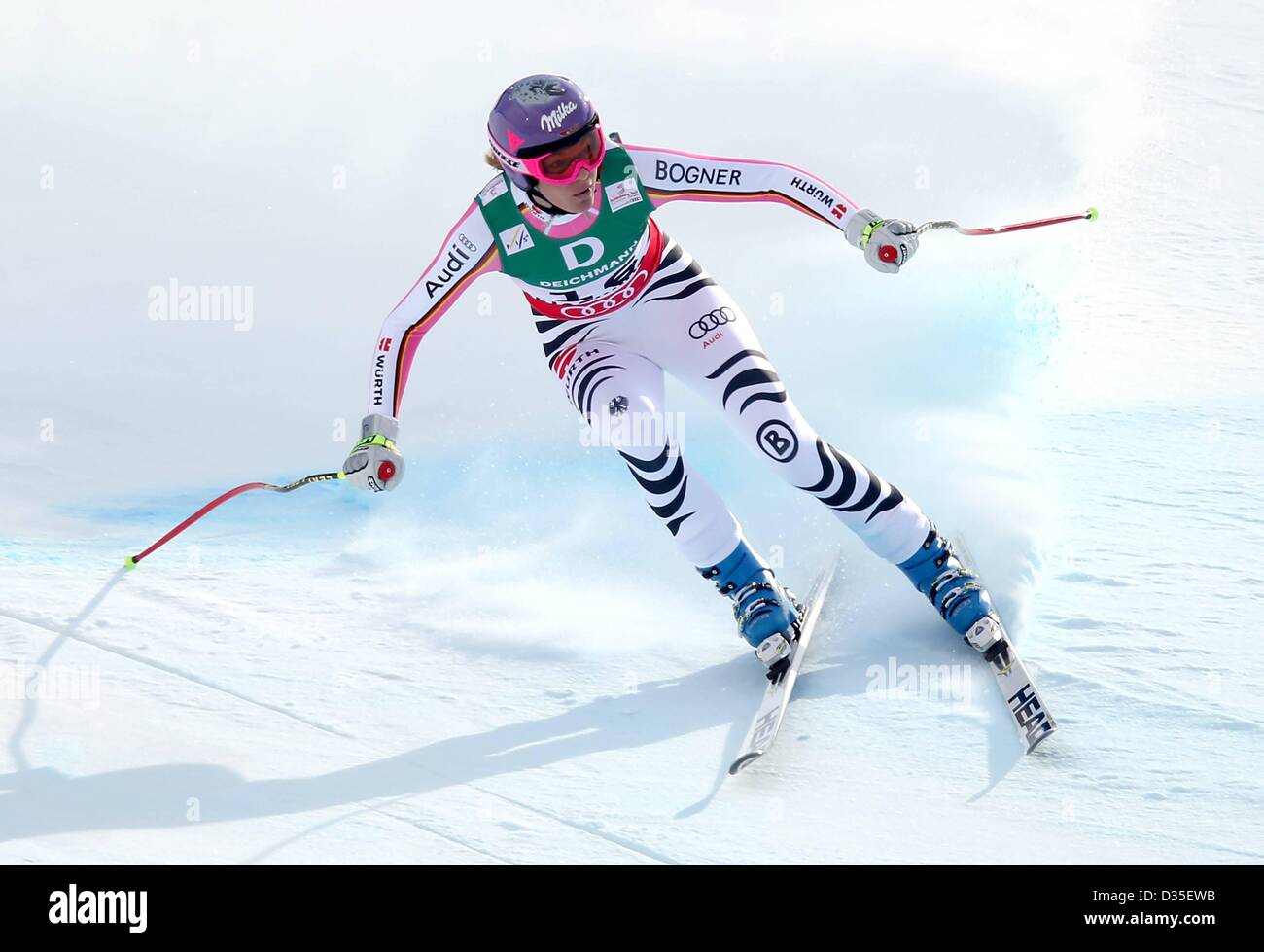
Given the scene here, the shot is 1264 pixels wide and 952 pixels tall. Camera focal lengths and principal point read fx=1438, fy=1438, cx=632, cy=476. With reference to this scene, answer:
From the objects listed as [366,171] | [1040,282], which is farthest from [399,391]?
[366,171]

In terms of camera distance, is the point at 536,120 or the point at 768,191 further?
the point at 768,191

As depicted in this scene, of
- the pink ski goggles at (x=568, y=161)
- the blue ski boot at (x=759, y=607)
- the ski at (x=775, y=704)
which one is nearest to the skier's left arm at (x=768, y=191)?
the pink ski goggles at (x=568, y=161)

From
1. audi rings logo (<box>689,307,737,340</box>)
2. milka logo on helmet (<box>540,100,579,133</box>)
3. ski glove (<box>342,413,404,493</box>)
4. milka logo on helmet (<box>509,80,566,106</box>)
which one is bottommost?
ski glove (<box>342,413,404,493</box>)

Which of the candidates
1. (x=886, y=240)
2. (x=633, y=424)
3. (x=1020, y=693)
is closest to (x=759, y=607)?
(x=633, y=424)

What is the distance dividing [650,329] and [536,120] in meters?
0.81

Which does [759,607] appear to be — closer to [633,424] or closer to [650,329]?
[633,424]

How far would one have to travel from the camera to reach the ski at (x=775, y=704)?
418 cm

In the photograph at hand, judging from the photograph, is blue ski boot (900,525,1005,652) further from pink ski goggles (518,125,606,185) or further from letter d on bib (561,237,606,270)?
pink ski goggles (518,125,606,185)

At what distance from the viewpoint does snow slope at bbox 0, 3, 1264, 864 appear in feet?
13.2

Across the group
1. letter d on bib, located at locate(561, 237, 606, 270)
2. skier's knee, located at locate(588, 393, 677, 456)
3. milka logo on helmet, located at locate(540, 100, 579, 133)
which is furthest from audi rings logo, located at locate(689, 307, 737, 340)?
milka logo on helmet, located at locate(540, 100, 579, 133)

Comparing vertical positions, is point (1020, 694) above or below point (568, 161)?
below

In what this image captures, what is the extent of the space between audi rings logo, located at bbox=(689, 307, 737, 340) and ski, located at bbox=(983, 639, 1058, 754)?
4.40 ft

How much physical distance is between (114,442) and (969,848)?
500cm

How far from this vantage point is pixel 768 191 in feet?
15.2
